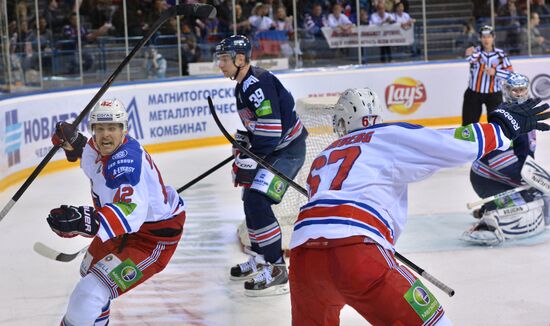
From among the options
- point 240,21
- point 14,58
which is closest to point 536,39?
point 240,21

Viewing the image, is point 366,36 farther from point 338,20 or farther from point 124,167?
point 124,167

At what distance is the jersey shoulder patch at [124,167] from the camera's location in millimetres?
3164

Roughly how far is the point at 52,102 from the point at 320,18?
4.21 m

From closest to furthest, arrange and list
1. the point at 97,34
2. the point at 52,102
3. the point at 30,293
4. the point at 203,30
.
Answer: the point at 30,293, the point at 52,102, the point at 97,34, the point at 203,30

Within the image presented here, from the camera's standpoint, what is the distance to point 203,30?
447 inches

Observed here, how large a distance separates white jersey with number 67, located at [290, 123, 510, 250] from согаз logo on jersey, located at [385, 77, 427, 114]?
9011 millimetres

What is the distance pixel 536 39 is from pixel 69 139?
9441 mm

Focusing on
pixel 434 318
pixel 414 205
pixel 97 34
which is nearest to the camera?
pixel 434 318

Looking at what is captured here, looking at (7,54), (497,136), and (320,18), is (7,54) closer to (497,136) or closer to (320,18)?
(320,18)

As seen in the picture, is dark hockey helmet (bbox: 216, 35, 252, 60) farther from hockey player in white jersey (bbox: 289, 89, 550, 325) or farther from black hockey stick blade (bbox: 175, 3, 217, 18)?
hockey player in white jersey (bbox: 289, 89, 550, 325)

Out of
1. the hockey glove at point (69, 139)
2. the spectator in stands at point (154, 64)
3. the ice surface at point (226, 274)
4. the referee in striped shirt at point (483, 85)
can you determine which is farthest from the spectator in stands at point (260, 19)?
the hockey glove at point (69, 139)

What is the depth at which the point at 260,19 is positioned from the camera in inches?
457

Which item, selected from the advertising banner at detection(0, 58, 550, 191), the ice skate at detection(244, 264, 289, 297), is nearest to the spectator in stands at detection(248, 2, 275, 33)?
the advertising banner at detection(0, 58, 550, 191)

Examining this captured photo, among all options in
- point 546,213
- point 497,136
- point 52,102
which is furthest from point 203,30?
point 497,136
